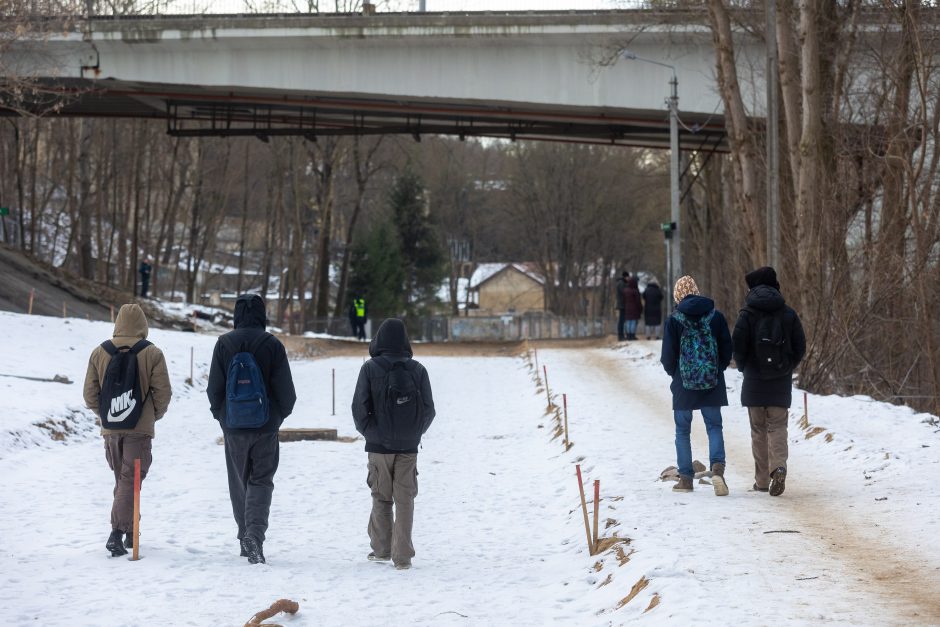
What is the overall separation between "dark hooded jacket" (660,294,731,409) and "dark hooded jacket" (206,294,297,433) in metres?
3.42

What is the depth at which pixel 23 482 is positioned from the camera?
14.3m

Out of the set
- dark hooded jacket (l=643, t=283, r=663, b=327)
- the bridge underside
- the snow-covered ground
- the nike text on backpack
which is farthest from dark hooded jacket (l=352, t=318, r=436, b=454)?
dark hooded jacket (l=643, t=283, r=663, b=327)

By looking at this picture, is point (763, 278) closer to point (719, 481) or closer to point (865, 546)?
point (719, 481)

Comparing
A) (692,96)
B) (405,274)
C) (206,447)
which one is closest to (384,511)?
(206,447)

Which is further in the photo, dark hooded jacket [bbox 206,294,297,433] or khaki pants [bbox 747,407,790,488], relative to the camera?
khaki pants [bbox 747,407,790,488]

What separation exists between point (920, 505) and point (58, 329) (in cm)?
2071

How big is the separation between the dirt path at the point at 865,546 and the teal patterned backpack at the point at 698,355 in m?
1.28

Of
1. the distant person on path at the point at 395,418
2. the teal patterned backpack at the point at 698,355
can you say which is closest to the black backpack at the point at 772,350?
the teal patterned backpack at the point at 698,355

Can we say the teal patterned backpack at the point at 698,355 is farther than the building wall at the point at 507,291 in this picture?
No

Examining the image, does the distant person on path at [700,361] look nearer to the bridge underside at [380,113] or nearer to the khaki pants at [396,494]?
the khaki pants at [396,494]

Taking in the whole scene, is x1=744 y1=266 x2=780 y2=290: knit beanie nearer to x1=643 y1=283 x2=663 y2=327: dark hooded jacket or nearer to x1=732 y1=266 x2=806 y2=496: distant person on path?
x1=732 y1=266 x2=806 y2=496: distant person on path

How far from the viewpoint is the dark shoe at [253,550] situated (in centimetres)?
1022

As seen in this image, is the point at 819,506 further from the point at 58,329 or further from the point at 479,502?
the point at 58,329

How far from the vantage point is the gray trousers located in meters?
10.1
